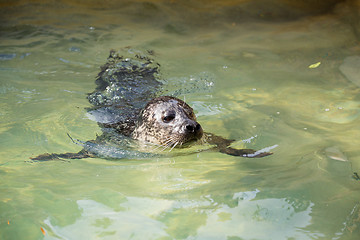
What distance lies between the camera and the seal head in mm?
4039

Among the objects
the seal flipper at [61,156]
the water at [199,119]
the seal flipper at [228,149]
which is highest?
the water at [199,119]

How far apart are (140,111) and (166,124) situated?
2.16 feet

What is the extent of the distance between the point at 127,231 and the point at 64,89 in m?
3.78

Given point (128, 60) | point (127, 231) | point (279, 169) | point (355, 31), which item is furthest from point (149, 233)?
point (355, 31)

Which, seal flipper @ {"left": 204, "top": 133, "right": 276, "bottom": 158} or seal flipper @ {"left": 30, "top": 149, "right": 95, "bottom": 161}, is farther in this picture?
seal flipper @ {"left": 204, "top": 133, "right": 276, "bottom": 158}

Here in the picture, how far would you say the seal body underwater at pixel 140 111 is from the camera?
4035mm

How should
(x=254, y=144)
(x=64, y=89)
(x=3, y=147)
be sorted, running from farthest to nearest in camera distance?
(x=64, y=89) < (x=254, y=144) < (x=3, y=147)

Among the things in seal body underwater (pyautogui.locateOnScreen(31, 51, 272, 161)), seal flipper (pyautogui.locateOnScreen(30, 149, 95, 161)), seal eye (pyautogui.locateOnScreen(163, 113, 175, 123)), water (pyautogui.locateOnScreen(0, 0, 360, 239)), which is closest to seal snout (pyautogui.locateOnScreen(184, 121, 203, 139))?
seal body underwater (pyautogui.locateOnScreen(31, 51, 272, 161))

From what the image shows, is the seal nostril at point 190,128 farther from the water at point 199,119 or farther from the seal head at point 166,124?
the water at point 199,119

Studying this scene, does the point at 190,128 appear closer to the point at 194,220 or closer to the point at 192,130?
the point at 192,130

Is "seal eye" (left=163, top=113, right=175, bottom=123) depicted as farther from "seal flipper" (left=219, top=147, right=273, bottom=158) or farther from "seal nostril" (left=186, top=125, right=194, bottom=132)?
"seal flipper" (left=219, top=147, right=273, bottom=158)

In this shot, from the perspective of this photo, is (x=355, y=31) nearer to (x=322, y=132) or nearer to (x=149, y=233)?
(x=322, y=132)

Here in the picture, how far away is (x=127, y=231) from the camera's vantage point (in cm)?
258

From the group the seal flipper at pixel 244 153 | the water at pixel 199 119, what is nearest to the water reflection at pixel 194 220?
the water at pixel 199 119
